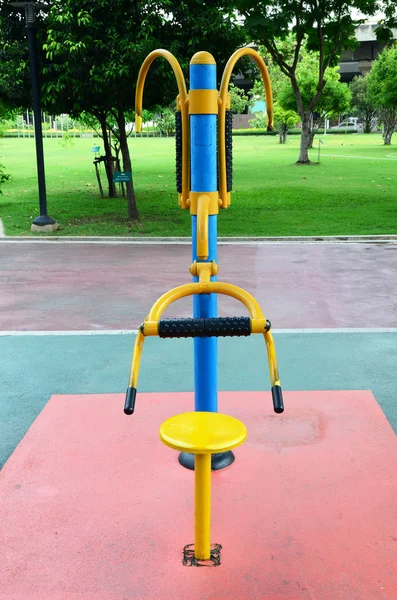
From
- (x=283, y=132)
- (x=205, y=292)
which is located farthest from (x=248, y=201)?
(x=283, y=132)

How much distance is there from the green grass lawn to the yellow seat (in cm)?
979

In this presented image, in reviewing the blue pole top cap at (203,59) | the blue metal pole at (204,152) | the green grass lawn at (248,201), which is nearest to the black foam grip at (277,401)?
the blue metal pole at (204,152)

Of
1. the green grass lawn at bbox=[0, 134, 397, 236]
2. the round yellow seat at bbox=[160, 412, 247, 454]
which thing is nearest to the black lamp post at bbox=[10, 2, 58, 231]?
the green grass lawn at bbox=[0, 134, 397, 236]

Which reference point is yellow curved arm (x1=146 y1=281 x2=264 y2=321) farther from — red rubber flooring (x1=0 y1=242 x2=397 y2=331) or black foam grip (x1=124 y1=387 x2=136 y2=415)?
red rubber flooring (x1=0 y1=242 x2=397 y2=331)

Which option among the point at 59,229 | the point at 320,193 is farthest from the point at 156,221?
the point at 320,193

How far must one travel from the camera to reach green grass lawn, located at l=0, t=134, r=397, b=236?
13.0 meters

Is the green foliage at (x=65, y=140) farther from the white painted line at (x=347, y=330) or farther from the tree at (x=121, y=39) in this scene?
the white painted line at (x=347, y=330)

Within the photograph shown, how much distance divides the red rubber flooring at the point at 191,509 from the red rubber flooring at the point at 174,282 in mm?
2474

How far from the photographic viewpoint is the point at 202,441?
2.40 metres

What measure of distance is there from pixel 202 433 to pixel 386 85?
3684cm

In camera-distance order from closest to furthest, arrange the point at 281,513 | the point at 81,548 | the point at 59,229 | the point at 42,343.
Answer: the point at 81,548 → the point at 281,513 → the point at 42,343 → the point at 59,229

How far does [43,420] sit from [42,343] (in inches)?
74.0

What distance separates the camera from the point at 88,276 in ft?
29.6

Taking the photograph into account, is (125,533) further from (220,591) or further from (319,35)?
(319,35)
